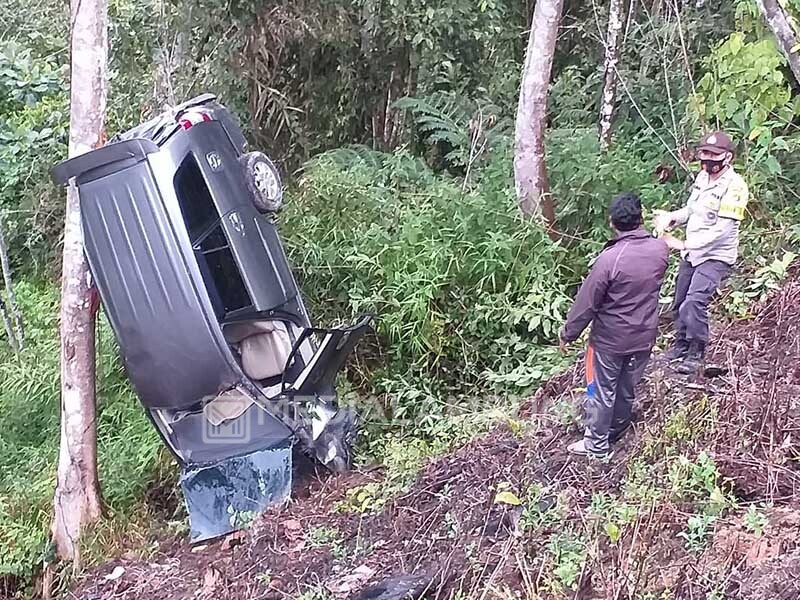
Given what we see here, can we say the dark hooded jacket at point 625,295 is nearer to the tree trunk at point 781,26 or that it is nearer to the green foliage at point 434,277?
the green foliage at point 434,277

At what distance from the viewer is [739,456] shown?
365 cm

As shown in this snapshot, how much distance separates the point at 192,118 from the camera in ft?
16.8

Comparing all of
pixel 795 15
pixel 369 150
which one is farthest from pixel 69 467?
pixel 795 15

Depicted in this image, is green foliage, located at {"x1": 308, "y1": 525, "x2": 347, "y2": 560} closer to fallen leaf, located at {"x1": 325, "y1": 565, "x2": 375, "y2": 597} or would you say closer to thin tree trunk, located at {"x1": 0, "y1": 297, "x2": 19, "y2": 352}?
fallen leaf, located at {"x1": 325, "y1": 565, "x2": 375, "y2": 597}

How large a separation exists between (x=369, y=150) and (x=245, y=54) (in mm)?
1533

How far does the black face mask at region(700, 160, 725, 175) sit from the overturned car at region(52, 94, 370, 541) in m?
2.20

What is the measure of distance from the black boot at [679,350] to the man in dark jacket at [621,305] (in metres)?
0.85

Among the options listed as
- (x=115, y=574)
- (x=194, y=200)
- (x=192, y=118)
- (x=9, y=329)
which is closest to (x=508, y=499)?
(x=115, y=574)

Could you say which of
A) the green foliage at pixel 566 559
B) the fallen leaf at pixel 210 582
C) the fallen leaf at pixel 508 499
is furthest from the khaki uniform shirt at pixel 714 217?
the fallen leaf at pixel 210 582

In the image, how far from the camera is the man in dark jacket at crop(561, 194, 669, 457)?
3697 millimetres

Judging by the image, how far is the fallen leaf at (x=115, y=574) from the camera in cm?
438

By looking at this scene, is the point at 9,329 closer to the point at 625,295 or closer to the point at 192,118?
the point at 192,118

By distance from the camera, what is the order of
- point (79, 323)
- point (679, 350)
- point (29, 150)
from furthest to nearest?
point (29, 150), point (79, 323), point (679, 350)

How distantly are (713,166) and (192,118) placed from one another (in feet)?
10.1
